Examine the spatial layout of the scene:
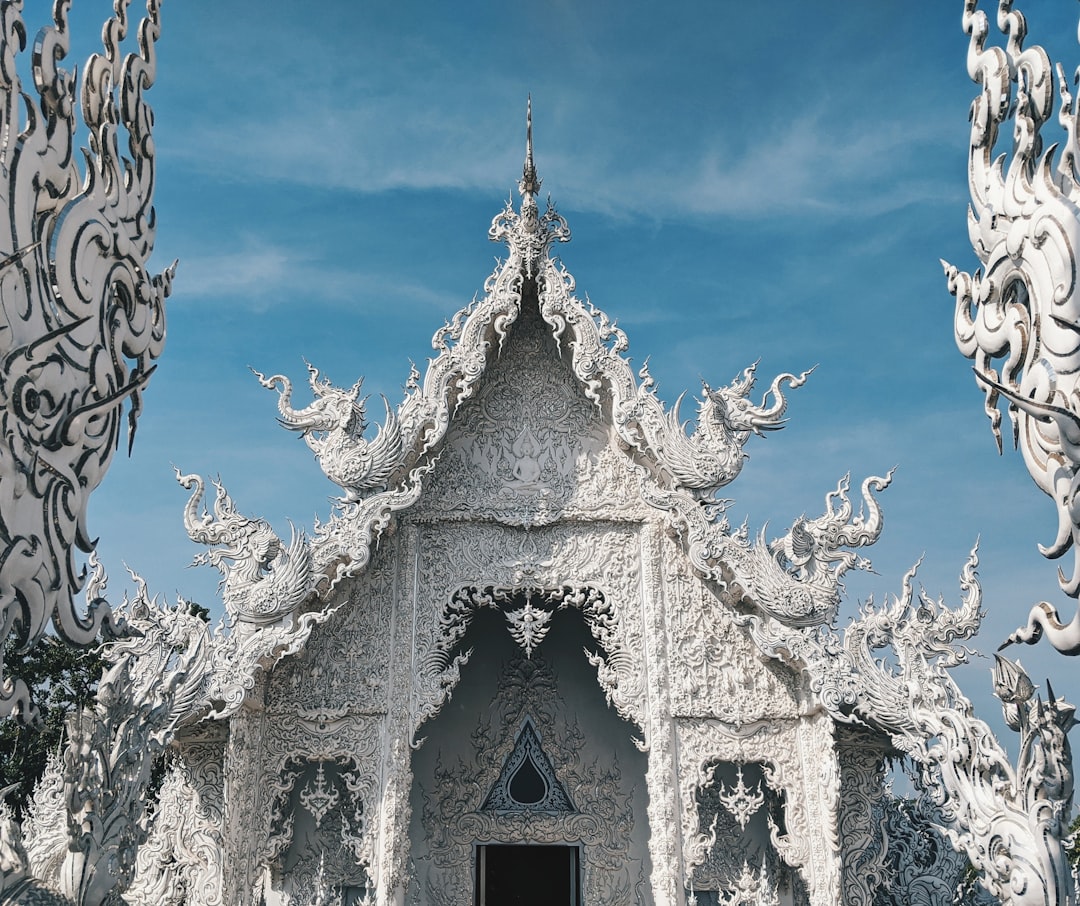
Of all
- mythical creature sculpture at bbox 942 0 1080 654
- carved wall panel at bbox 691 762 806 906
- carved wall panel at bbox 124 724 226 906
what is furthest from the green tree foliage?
mythical creature sculpture at bbox 942 0 1080 654

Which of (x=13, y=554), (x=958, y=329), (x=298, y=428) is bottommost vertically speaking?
(x=13, y=554)

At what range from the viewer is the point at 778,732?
23.3ft

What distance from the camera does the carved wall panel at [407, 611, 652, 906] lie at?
8.06m

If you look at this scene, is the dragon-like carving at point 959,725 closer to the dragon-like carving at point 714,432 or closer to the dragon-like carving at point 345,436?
the dragon-like carving at point 714,432

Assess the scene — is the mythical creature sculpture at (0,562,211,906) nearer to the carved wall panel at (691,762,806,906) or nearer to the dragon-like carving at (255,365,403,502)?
the dragon-like carving at (255,365,403,502)

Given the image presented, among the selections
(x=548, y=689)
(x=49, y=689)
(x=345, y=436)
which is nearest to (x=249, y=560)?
(x=345, y=436)

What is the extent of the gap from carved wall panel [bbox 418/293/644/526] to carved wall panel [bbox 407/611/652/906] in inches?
57.1

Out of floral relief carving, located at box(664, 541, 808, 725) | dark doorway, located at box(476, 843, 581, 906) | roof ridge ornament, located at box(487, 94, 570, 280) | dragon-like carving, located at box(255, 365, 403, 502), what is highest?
roof ridge ornament, located at box(487, 94, 570, 280)

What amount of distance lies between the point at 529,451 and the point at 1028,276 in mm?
3965

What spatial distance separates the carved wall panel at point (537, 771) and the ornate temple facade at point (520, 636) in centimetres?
3

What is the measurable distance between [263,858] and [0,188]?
14.4 ft

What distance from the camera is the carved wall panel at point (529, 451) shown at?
25.0ft

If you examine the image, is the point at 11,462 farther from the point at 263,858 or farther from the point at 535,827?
the point at 535,827

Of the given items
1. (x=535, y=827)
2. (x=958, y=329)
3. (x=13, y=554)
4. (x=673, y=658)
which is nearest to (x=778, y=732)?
(x=673, y=658)
